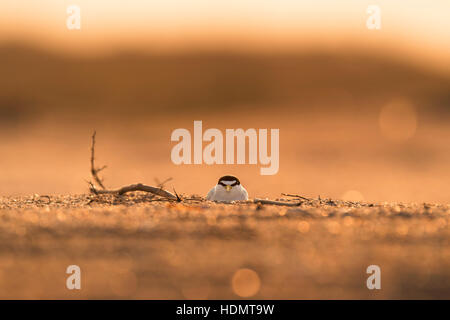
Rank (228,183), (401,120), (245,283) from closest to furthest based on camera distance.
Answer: (245,283) < (228,183) < (401,120)

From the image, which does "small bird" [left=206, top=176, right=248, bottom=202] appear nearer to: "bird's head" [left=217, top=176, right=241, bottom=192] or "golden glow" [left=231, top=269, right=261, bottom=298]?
"bird's head" [left=217, top=176, right=241, bottom=192]

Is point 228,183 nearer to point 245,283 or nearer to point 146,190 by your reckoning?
point 146,190

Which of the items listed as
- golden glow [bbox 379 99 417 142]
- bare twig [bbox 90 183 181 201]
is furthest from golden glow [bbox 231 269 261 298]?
golden glow [bbox 379 99 417 142]

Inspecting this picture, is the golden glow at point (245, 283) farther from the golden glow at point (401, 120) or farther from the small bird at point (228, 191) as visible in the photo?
the golden glow at point (401, 120)

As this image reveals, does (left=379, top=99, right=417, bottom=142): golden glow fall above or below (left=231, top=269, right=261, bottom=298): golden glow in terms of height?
above

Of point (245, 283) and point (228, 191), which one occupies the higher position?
point (228, 191)

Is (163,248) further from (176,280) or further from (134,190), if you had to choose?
(134,190)

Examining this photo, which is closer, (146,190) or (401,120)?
(146,190)

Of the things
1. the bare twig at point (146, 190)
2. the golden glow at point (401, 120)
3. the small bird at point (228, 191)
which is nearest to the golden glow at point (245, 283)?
the small bird at point (228, 191)

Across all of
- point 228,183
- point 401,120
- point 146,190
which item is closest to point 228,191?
point 228,183

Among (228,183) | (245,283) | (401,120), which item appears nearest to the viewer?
(245,283)

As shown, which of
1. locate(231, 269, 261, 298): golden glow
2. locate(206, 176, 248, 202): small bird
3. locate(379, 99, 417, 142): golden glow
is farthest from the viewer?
locate(379, 99, 417, 142): golden glow

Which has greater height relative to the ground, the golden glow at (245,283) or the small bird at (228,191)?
the small bird at (228,191)

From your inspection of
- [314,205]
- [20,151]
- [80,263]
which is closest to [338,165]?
[20,151]
